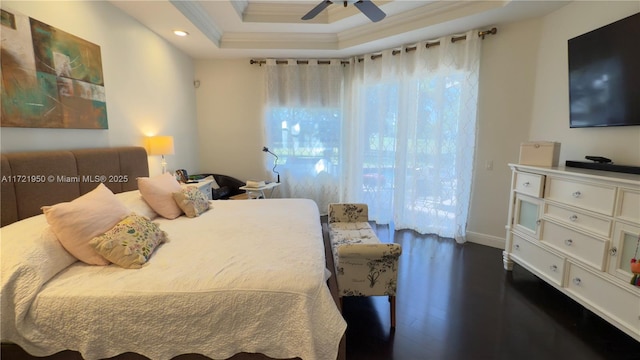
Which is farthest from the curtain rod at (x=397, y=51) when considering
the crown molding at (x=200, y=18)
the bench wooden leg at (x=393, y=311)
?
the bench wooden leg at (x=393, y=311)

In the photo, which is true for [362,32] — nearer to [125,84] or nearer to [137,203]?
[125,84]

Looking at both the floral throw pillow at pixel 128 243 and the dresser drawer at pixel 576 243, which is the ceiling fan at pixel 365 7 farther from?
the dresser drawer at pixel 576 243

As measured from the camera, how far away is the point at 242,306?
1.35 meters

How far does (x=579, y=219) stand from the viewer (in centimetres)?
207

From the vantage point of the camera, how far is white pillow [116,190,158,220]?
7.34 feet

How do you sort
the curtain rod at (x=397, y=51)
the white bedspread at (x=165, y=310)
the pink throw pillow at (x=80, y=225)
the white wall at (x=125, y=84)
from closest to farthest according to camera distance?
the white bedspread at (x=165, y=310) < the pink throw pillow at (x=80, y=225) < the white wall at (x=125, y=84) < the curtain rod at (x=397, y=51)

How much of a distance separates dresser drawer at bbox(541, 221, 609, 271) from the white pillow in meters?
3.29

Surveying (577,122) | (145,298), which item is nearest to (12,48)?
(145,298)

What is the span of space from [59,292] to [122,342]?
38cm

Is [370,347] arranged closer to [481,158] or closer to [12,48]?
[481,158]

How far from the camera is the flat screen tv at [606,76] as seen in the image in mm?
2000

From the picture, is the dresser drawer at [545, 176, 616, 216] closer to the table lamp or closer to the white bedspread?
the white bedspread

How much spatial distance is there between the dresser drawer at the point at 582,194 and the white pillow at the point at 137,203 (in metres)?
3.31

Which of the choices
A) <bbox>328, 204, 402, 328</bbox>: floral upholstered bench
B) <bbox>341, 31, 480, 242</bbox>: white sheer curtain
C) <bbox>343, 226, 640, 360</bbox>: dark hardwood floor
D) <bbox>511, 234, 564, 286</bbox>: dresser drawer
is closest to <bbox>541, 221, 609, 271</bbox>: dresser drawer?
<bbox>511, 234, 564, 286</bbox>: dresser drawer
